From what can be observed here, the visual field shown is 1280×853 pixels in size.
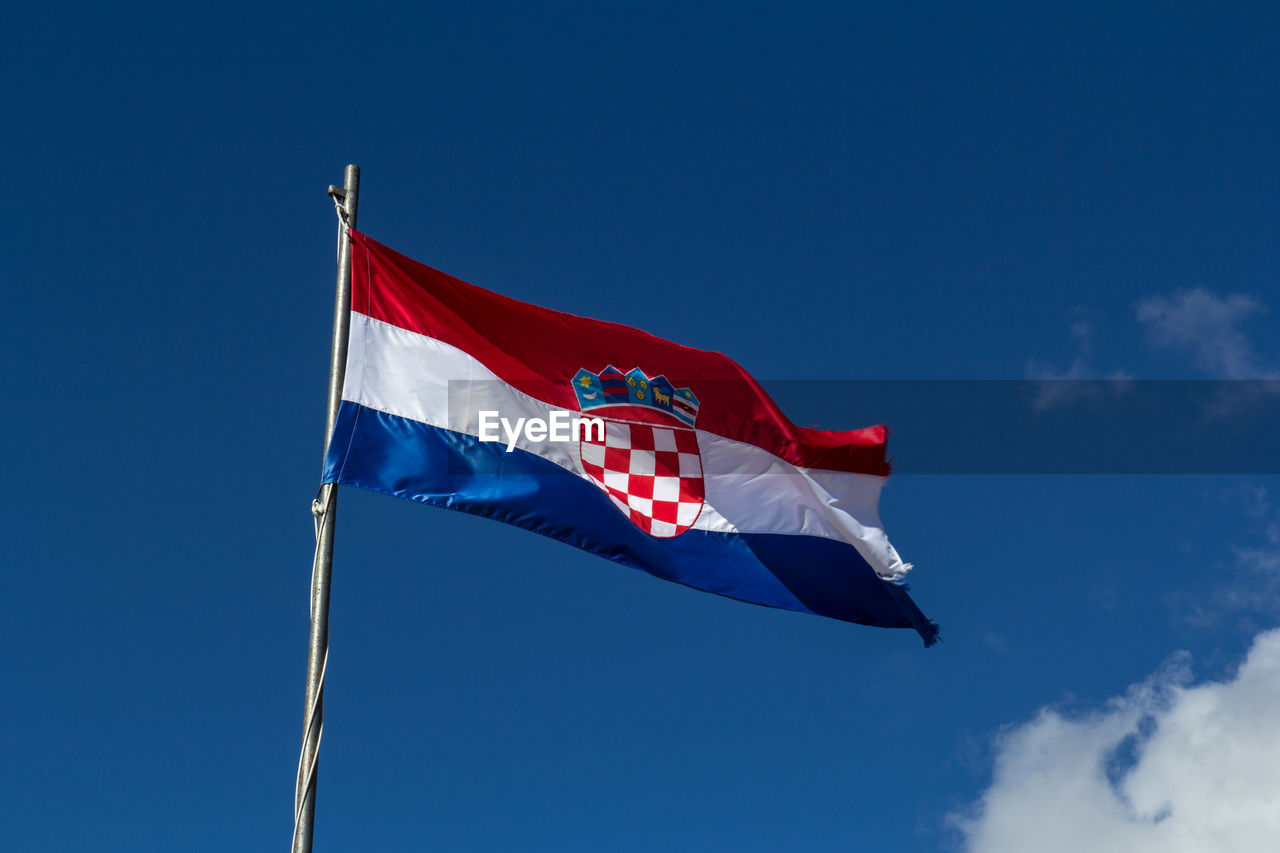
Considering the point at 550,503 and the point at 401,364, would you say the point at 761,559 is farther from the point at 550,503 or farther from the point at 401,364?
the point at 401,364

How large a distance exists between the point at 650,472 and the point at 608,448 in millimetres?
659

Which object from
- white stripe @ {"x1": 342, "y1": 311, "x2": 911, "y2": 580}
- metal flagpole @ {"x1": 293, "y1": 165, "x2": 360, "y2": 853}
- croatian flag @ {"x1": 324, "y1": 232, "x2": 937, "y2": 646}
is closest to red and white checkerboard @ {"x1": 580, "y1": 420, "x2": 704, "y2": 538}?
croatian flag @ {"x1": 324, "y1": 232, "x2": 937, "y2": 646}

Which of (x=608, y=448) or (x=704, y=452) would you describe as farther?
(x=704, y=452)

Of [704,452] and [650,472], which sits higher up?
[704,452]

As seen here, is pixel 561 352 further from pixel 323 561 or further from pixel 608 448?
pixel 323 561

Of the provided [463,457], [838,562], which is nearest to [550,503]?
[463,457]

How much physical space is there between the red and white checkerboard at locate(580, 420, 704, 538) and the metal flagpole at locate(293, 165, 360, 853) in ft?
11.5

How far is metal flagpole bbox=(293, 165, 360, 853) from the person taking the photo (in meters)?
11.5

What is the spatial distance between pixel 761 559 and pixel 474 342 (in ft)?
14.9

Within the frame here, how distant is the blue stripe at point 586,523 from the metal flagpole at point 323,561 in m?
0.36

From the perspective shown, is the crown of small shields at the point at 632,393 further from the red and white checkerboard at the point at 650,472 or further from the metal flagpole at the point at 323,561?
the metal flagpole at the point at 323,561

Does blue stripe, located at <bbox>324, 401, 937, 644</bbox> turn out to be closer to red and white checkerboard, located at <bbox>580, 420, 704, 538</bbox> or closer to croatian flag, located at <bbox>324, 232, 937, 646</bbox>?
croatian flag, located at <bbox>324, 232, 937, 646</bbox>

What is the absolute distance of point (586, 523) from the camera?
14.9 meters

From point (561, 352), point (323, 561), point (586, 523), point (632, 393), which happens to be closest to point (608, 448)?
point (632, 393)
